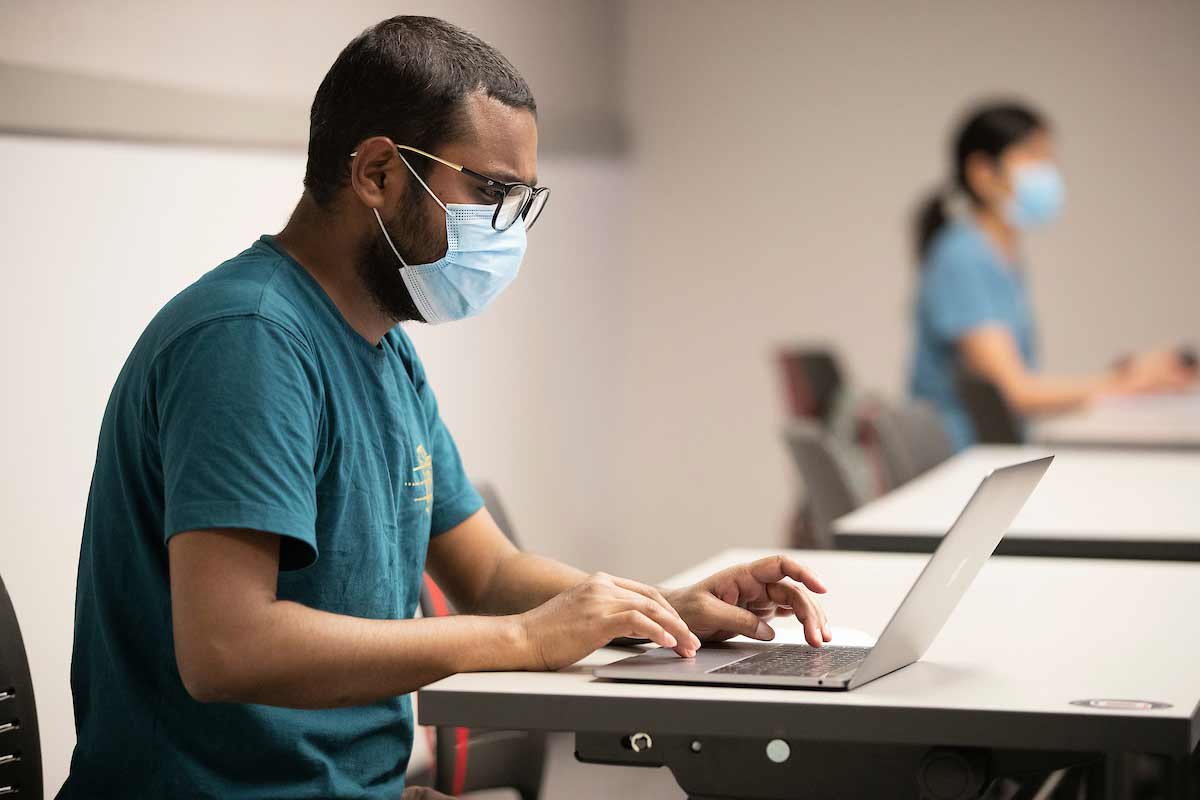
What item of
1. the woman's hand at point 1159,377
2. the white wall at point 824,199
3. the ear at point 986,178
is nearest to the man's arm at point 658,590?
Answer: the ear at point 986,178

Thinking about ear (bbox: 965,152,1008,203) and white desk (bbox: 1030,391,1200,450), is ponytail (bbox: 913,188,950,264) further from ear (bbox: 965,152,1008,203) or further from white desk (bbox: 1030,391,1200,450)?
white desk (bbox: 1030,391,1200,450)

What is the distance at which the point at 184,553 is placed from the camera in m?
1.20

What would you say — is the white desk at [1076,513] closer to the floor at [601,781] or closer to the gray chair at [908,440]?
the gray chair at [908,440]

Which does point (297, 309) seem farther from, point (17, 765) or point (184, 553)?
point (17, 765)

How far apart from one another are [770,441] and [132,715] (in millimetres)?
4899

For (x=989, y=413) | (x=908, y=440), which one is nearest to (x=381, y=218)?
(x=908, y=440)

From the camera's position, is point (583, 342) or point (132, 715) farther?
point (583, 342)

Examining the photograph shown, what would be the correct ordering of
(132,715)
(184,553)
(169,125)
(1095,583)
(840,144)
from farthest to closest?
(840,144)
(169,125)
(1095,583)
(132,715)
(184,553)

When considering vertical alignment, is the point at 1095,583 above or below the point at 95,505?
below

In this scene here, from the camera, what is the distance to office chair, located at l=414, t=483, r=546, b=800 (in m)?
2.11

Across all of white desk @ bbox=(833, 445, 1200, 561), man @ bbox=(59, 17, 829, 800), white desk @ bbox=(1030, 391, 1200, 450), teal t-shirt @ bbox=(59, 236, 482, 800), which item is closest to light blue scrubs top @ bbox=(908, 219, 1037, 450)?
white desk @ bbox=(1030, 391, 1200, 450)

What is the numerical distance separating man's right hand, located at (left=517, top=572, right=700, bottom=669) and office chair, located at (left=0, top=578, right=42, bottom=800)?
20.3 inches

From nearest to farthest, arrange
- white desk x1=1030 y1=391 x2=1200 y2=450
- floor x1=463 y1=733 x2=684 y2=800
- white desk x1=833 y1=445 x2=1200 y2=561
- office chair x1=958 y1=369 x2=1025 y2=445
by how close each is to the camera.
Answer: floor x1=463 y1=733 x2=684 y2=800, white desk x1=833 y1=445 x2=1200 y2=561, white desk x1=1030 y1=391 x2=1200 y2=450, office chair x1=958 y1=369 x2=1025 y2=445

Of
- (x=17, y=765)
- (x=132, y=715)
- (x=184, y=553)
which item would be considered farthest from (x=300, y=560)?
(x=17, y=765)
